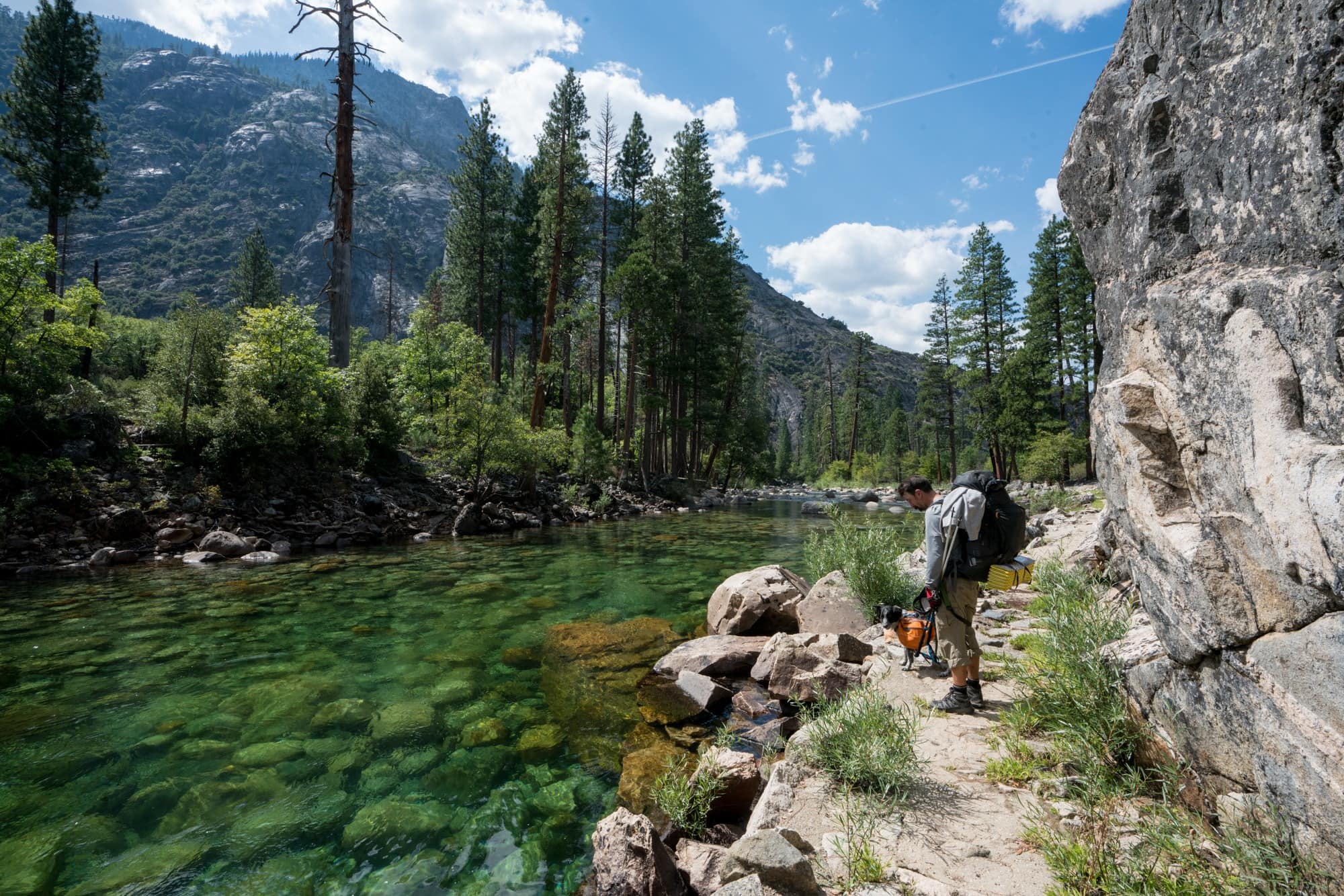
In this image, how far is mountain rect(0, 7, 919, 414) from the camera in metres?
105

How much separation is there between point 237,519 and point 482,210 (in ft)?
77.5

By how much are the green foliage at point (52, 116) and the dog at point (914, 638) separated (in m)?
31.0

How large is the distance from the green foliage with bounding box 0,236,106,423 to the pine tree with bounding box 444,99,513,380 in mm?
18373

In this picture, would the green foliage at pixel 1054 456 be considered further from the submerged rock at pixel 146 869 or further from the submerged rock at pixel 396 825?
the submerged rock at pixel 146 869

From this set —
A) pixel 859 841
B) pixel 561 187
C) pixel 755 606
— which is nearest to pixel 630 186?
pixel 561 187

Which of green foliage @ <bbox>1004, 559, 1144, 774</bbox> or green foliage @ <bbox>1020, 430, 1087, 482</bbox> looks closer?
→ green foliage @ <bbox>1004, 559, 1144, 774</bbox>

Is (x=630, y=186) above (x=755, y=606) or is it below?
above

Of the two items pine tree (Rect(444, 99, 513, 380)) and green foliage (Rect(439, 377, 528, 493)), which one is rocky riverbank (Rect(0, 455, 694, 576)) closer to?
green foliage (Rect(439, 377, 528, 493))

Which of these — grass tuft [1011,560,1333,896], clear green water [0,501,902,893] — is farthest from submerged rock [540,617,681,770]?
grass tuft [1011,560,1333,896]

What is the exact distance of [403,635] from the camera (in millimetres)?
7836

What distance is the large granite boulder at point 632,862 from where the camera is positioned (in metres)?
2.99

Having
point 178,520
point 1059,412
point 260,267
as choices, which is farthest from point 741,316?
point 260,267

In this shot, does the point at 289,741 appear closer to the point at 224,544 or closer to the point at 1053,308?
the point at 224,544

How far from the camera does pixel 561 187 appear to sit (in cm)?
2470
